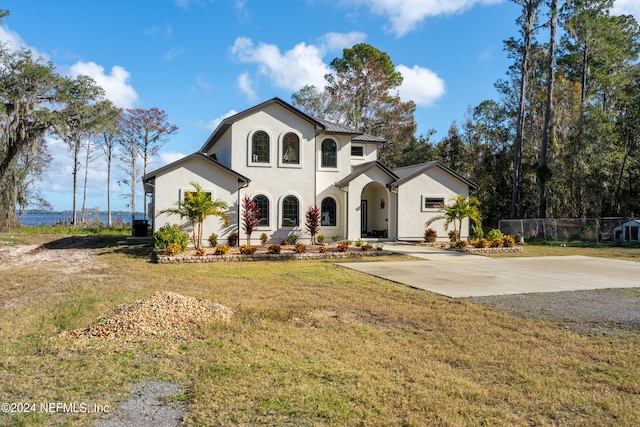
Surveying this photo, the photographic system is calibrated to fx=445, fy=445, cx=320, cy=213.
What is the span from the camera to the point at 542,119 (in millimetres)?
31719

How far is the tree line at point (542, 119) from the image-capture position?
27359 mm

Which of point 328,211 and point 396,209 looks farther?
point 396,209

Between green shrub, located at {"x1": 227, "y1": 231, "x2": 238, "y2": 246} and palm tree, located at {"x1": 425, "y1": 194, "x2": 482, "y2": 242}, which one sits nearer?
green shrub, located at {"x1": 227, "y1": 231, "x2": 238, "y2": 246}

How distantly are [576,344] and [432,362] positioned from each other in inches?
84.5

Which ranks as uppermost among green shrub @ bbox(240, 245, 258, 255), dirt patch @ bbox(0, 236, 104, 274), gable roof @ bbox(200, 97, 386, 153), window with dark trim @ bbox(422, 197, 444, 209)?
gable roof @ bbox(200, 97, 386, 153)

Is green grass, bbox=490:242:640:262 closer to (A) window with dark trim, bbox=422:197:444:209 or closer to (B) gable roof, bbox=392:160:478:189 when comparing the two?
(A) window with dark trim, bbox=422:197:444:209

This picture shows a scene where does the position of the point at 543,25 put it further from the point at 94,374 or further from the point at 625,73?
the point at 94,374

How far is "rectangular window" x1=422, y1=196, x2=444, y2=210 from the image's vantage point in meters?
22.5

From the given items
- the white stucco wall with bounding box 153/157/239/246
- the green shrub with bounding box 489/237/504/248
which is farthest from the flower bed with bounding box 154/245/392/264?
the green shrub with bounding box 489/237/504/248

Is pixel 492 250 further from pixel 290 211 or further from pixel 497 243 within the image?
pixel 290 211

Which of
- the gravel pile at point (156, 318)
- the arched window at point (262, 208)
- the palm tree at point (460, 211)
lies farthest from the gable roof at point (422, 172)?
the gravel pile at point (156, 318)

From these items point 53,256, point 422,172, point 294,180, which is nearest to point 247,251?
point 294,180

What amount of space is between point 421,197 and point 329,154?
512cm

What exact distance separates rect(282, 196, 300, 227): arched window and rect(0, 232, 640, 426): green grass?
12.4 metres
